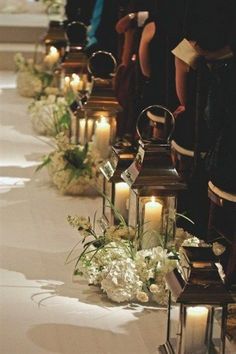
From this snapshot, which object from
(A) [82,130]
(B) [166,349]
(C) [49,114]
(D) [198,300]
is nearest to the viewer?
(D) [198,300]

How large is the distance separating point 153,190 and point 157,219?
0.43ft

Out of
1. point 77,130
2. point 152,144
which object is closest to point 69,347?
point 152,144

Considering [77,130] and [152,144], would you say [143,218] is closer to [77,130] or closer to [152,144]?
[152,144]

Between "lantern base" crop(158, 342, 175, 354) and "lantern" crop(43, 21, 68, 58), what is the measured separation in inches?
179

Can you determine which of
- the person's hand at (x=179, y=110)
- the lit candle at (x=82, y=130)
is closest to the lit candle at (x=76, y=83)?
the lit candle at (x=82, y=130)

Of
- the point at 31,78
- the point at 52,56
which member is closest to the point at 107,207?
the point at 31,78

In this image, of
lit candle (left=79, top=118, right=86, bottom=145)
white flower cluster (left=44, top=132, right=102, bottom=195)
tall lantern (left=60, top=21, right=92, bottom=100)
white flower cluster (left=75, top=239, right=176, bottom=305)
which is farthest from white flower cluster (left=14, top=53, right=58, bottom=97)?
white flower cluster (left=75, top=239, right=176, bottom=305)

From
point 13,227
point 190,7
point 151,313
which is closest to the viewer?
point 151,313

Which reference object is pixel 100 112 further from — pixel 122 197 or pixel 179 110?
pixel 122 197

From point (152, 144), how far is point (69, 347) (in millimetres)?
811

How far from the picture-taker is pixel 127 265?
427cm

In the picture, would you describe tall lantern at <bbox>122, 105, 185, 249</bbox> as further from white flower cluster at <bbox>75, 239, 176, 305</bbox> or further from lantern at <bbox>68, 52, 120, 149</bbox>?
lantern at <bbox>68, 52, 120, 149</bbox>

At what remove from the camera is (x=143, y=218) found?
4.47 metres

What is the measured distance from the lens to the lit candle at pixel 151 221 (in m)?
4.45
